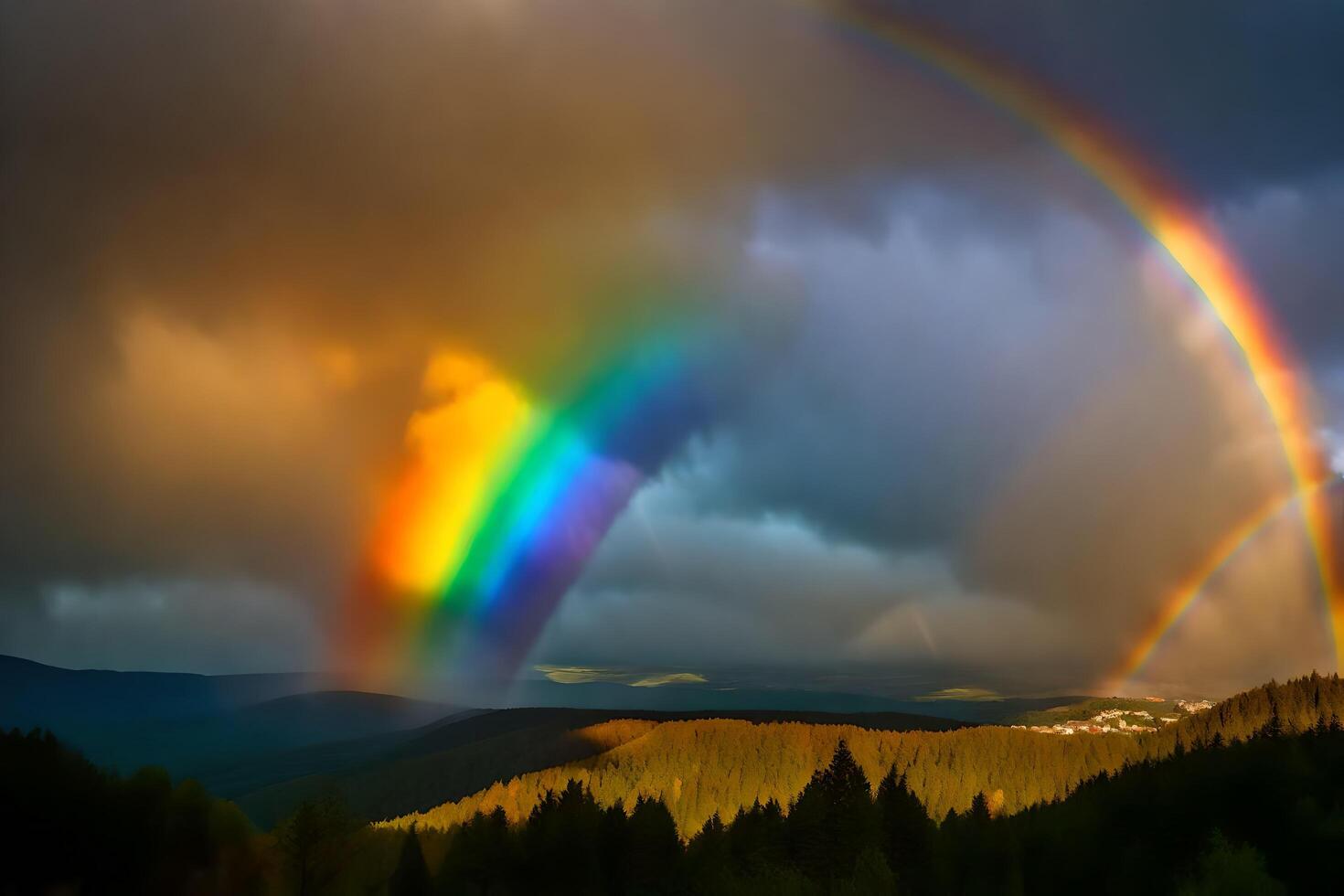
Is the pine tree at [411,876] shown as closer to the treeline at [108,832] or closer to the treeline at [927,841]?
the treeline at [927,841]

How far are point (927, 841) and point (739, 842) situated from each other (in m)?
22.1

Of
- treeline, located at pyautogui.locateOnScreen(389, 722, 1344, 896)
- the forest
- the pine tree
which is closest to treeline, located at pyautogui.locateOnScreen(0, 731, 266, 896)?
the forest

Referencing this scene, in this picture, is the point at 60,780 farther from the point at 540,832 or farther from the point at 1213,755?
the point at 1213,755

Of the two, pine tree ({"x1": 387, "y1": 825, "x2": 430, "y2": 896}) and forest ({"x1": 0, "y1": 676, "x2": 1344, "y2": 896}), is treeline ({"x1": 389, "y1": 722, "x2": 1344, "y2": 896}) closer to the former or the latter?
pine tree ({"x1": 387, "y1": 825, "x2": 430, "y2": 896})

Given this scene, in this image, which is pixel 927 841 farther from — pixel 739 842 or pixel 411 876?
pixel 411 876

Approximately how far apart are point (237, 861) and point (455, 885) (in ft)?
69.3

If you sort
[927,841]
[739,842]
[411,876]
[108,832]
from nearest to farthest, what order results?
[108,832]
[411,876]
[927,841]
[739,842]

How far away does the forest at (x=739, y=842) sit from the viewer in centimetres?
7181

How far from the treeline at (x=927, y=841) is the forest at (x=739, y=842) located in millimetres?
239

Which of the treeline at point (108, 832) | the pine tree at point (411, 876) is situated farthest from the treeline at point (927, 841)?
the treeline at point (108, 832)

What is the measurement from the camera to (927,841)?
3814 inches

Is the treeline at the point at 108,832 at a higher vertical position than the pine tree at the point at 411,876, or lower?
higher

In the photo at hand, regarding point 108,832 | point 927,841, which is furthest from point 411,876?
point 927,841

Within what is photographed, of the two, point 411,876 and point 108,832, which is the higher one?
point 108,832
